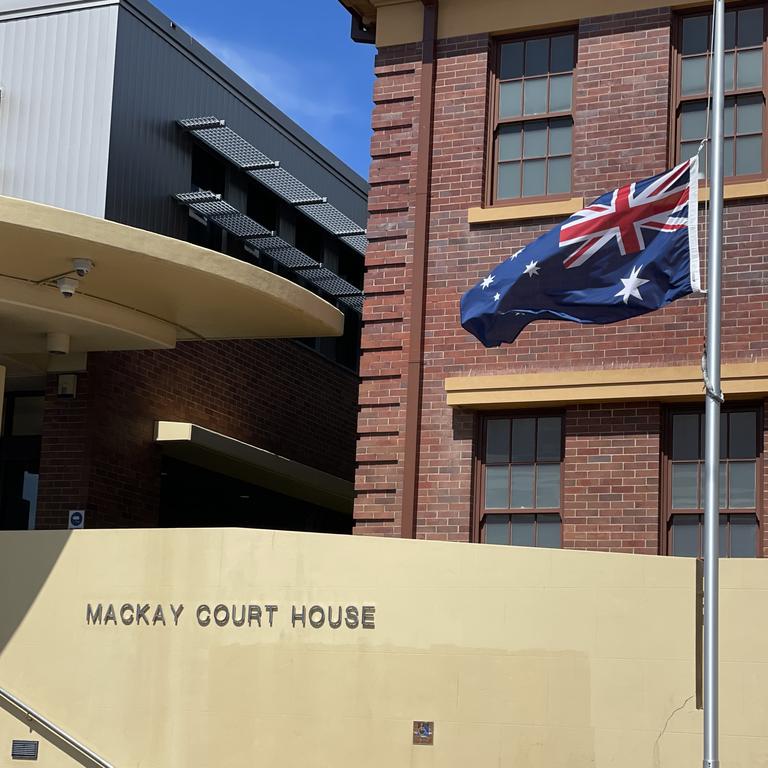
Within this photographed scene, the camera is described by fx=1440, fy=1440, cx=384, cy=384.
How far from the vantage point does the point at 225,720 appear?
42.7 ft

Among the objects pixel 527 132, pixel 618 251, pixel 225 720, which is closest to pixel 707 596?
pixel 618 251

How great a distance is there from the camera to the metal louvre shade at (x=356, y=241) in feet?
80.9

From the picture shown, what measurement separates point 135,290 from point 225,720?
4916mm

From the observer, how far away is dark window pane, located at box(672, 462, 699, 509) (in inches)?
586

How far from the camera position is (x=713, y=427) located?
10.6 m

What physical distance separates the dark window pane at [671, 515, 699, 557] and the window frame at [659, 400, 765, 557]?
4 centimetres

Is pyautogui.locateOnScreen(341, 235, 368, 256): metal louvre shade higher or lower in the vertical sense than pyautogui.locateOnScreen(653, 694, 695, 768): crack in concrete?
higher

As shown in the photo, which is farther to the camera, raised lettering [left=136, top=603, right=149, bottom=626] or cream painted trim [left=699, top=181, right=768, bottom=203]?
cream painted trim [left=699, top=181, right=768, bottom=203]

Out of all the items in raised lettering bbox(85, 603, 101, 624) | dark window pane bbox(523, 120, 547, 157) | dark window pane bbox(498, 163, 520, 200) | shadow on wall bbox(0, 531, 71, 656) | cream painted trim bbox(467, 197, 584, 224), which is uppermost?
dark window pane bbox(523, 120, 547, 157)

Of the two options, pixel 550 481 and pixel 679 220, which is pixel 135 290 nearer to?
pixel 550 481

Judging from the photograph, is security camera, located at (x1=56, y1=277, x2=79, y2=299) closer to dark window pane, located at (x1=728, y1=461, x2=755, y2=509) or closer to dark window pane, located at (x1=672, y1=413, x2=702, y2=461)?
dark window pane, located at (x1=672, y1=413, x2=702, y2=461)

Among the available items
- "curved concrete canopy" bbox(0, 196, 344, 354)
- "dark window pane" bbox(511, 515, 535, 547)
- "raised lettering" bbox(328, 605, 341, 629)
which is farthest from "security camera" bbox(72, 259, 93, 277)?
"dark window pane" bbox(511, 515, 535, 547)

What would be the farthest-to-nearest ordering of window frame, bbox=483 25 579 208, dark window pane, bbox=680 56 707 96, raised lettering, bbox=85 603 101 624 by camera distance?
1. window frame, bbox=483 25 579 208
2. dark window pane, bbox=680 56 707 96
3. raised lettering, bbox=85 603 101 624

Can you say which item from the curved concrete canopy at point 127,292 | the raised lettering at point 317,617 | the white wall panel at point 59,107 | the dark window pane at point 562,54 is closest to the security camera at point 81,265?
the curved concrete canopy at point 127,292
